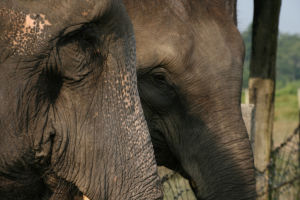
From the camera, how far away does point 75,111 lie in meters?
1.42

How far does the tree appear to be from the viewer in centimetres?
449

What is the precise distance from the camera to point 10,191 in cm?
143

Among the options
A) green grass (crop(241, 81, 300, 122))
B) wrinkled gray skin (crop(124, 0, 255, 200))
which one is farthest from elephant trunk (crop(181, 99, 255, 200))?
green grass (crop(241, 81, 300, 122))

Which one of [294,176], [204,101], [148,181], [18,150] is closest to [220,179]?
[204,101]

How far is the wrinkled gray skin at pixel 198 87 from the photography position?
2.69 m

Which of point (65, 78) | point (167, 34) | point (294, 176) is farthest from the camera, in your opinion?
point (294, 176)

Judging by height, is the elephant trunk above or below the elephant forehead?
below

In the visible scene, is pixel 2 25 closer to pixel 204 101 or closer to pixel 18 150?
pixel 18 150

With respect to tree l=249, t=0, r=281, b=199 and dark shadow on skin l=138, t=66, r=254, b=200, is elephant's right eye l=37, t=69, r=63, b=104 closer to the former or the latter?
dark shadow on skin l=138, t=66, r=254, b=200

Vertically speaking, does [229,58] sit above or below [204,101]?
above

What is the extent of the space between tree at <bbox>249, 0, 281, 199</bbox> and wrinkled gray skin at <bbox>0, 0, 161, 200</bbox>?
3144 millimetres

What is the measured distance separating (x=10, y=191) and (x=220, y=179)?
1.45m

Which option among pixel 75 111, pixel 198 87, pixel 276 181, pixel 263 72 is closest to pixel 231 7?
pixel 198 87

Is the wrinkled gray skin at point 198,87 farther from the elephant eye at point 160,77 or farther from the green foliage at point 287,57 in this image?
the green foliage at point 287,57
